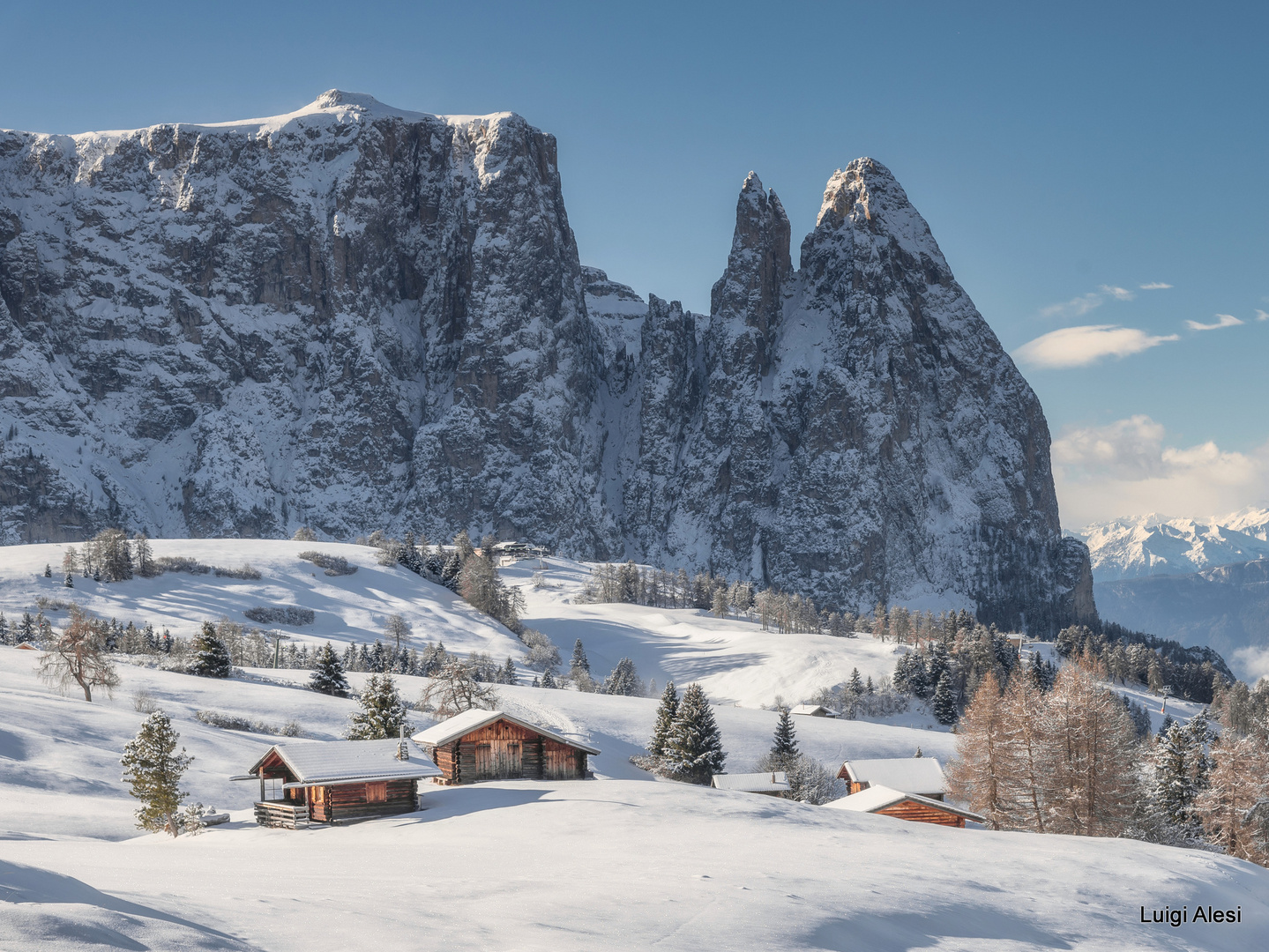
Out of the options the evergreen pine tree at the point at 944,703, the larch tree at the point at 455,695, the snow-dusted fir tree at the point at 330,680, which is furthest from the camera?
the evergreen pine tree at the point at 944,703

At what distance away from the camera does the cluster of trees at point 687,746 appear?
6538 centimetres

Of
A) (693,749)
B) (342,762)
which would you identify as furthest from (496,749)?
(693,749)

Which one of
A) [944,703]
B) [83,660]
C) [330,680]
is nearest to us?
[83,660]

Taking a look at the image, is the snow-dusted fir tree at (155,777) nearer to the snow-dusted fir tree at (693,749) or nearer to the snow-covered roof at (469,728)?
the snow-covered roof at (469,728)

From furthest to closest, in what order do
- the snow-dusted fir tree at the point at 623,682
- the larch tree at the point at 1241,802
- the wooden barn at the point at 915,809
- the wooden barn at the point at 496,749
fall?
the snow-dusted fir tree at the point at 623,682
the wooden barn at the point at 915,809
the larch tree at the point at 1241,802
the wooden barn at the point at 496,749

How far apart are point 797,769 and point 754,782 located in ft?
29.2

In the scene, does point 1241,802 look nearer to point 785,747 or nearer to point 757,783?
point 757,783

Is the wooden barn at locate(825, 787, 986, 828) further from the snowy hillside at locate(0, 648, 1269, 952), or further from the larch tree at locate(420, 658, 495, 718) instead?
the larch tree at locate(420, 658, 495, 718)

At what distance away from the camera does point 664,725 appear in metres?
67.7

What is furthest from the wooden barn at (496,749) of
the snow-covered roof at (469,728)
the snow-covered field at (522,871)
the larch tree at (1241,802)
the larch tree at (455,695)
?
the larch tree at (1241,802)

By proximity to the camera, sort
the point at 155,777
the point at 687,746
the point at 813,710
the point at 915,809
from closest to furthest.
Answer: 1. the point at 155,777
2. the point at 915,809
3. the point at 687,746
4. the point at 813,710

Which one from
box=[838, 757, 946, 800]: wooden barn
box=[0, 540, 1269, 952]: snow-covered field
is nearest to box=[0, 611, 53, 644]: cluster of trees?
box=[0, 540, 1269, 952]: snow-covered field

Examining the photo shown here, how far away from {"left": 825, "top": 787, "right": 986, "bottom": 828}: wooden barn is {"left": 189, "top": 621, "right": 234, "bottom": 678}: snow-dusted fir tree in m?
48.0

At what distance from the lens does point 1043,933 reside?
24.2 m
